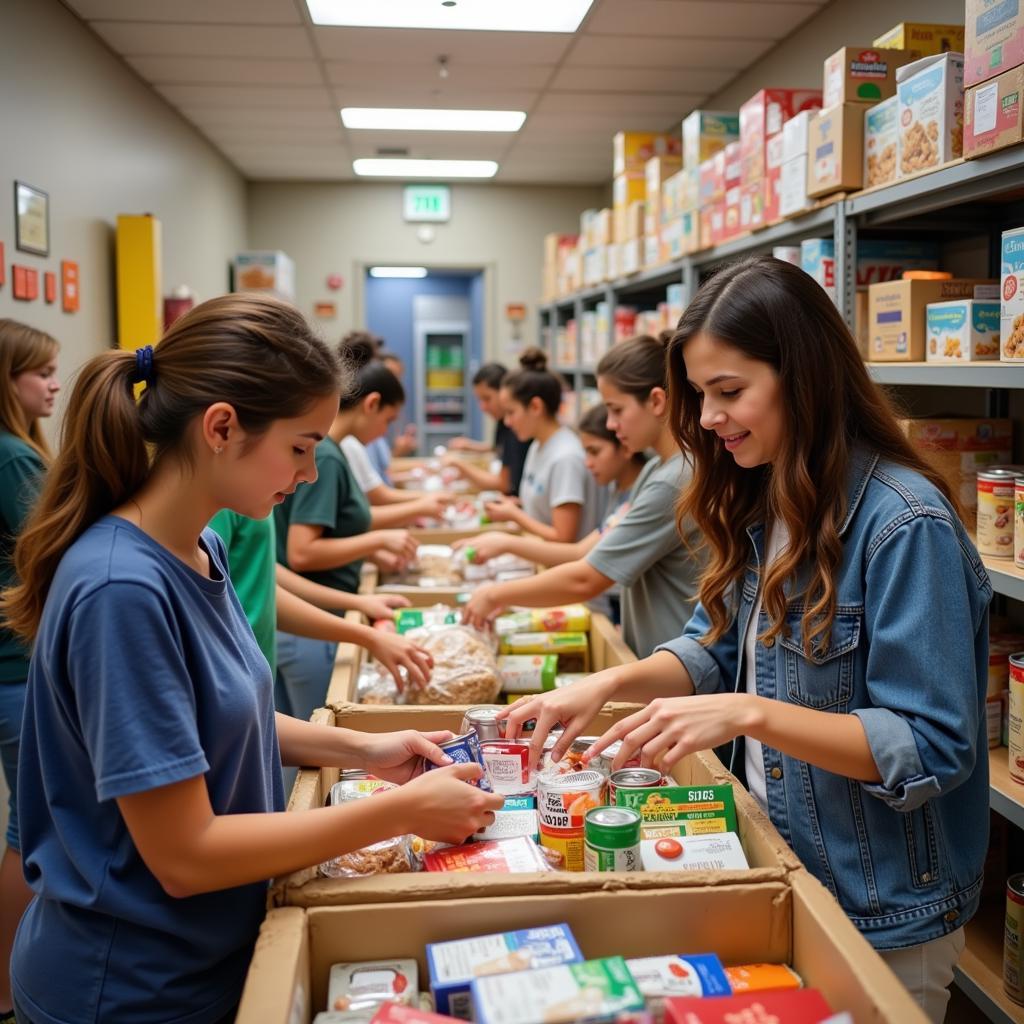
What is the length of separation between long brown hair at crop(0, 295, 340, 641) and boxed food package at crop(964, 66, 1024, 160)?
158 centimetres

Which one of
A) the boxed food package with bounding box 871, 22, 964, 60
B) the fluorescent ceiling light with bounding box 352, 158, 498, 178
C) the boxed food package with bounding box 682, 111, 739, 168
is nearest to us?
the boxed food package with bounding box 871, 22, 964, 60

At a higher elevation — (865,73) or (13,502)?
(865,73)

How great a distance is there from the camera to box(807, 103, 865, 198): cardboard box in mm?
2797

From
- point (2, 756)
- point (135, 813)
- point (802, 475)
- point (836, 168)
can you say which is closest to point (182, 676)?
point (135, 813)

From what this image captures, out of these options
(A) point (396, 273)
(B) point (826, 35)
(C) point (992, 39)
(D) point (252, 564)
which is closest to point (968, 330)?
(C) point (992, 39)

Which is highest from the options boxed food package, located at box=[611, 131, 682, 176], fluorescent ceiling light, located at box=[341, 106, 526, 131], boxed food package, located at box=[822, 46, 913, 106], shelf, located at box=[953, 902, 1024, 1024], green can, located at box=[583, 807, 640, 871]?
fluorescent ceiling light, located at box=[341, 106, 526, 131]

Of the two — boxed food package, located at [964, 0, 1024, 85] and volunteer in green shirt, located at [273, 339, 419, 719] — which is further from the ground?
boxed food package, located at [964, 0, 1024, 85]

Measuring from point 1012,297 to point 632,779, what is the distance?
1439 mm

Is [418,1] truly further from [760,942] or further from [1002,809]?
[760,942]

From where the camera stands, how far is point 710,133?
167 inches

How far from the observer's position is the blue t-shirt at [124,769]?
1.16 metres

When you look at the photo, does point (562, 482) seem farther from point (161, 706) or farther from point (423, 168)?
point (423, 168)

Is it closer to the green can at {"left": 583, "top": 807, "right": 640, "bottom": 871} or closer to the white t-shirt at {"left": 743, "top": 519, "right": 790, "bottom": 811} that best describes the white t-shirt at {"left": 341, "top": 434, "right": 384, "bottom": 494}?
the white t-shirt at {"left": 743, "top": 519, "right": 790, "bottom": 811}

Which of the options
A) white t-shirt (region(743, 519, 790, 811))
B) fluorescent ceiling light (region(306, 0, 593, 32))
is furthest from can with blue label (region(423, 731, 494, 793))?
fluorescent ceiling light (region(306, 0, 593, 32))
